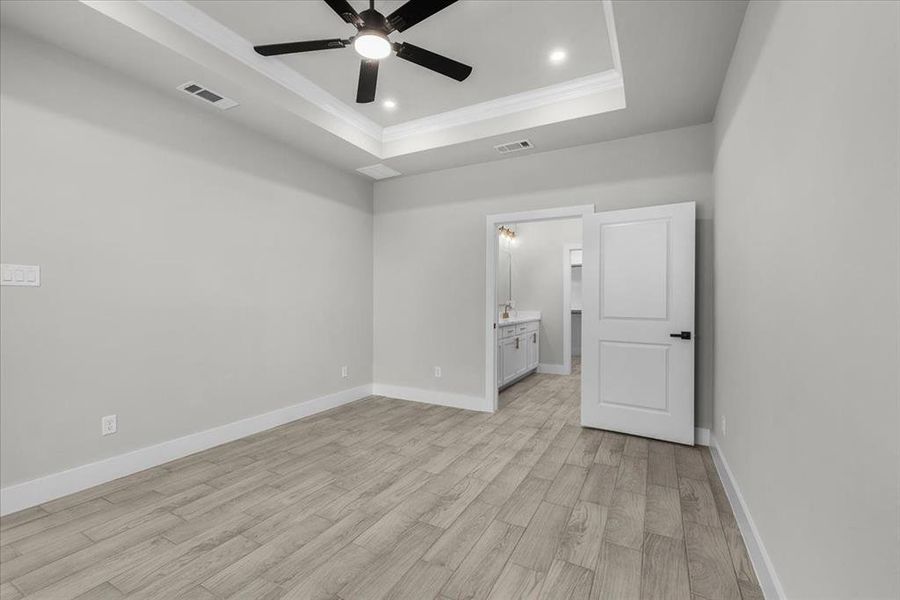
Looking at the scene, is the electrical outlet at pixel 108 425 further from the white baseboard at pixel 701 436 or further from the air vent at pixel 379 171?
the white baseboard at pixel 701 436

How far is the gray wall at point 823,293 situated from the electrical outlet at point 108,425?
3763mm

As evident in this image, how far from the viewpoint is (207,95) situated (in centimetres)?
307

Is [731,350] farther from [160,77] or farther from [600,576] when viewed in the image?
[160,77]

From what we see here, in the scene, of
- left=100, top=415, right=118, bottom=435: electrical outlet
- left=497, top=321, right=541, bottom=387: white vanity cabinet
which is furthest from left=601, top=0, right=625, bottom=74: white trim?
left=100, top=415, right=118, bottom=435: electrical outlet

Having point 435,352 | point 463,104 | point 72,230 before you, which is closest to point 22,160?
point 72,230

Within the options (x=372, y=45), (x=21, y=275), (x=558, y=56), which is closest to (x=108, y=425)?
(x=21, y=275)

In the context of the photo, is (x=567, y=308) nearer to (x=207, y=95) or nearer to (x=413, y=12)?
(x=413, y=12)

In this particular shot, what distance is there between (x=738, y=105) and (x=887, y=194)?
1.92 meters

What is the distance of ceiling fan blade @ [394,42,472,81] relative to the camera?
2395 mm

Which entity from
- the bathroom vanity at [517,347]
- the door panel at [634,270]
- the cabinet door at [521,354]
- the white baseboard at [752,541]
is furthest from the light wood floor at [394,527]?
the cabinet door at [521,354]

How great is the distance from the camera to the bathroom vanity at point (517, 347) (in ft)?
16.9

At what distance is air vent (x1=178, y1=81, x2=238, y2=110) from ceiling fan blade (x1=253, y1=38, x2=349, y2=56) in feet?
2.75

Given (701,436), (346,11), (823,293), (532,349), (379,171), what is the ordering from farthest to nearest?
(532,349)
(379,171)
(701,436)
(346,11)
(823,293)

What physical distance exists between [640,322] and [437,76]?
108 inches
